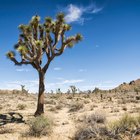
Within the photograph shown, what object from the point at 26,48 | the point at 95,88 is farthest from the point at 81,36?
the point at 95,88

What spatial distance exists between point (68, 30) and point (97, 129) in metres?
8.58

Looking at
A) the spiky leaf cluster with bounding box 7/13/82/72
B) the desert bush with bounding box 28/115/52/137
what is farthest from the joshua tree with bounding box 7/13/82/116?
the desert bush with bounding box 28/115/52/137

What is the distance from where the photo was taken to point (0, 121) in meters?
13.5

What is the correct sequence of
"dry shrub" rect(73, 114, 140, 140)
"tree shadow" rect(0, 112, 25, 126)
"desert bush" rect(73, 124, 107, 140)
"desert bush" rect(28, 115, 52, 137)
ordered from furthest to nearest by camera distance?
"tree shadow" rect(0, 112, 25, 126) < "desert bush" rect(28, 115, 52, 137) < "desert bush" rect(73, 124, 107, 140) < "dry shrub" rect(73, 114, 140, 140)

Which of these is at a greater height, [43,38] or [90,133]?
[43,38]

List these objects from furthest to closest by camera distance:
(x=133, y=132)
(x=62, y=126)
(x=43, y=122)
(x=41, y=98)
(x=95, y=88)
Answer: (x=95, y=88)
(x=41, y=98)
(x=62, y=126)
(x=43, y=122)
(x=133, y=132)

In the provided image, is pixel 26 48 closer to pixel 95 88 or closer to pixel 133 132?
pixel 133 132

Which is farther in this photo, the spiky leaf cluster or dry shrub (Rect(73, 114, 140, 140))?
the spiky leaf cluster

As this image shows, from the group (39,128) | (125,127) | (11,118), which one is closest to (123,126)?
(125,127)

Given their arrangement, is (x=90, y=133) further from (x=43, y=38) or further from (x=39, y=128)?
(x=43, y=38)

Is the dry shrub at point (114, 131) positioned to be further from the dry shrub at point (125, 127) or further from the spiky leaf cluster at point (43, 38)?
the spiky leaf cluster at point (43, 38)

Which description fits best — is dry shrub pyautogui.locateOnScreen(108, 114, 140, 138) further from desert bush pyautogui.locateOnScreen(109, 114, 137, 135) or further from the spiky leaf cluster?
the spiky leaf cluster

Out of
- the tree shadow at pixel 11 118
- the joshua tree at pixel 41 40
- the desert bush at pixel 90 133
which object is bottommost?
the desert bush at pixel 90 133

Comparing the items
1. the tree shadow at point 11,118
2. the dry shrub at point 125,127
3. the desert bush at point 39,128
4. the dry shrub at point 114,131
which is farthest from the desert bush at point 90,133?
the tree shadow at point 11,118
